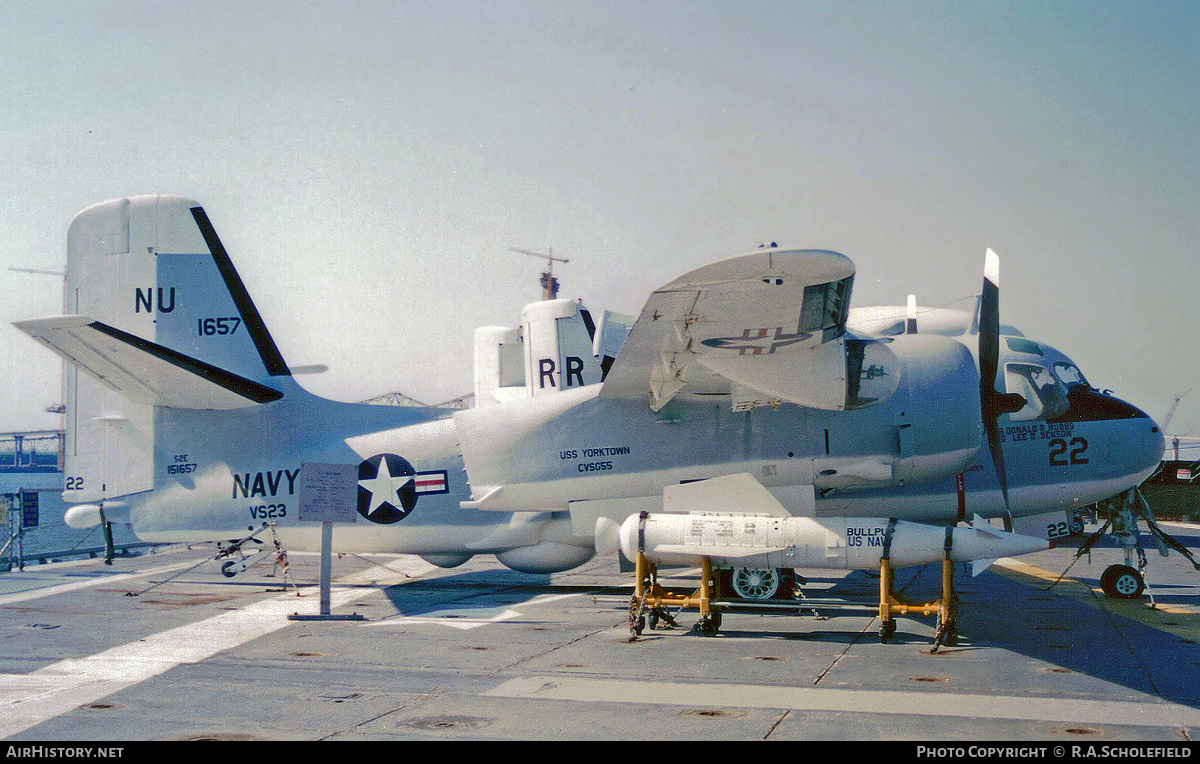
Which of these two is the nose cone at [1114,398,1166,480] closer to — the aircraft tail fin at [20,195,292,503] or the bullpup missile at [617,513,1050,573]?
the bullpup missile at [617,513,1050,573]

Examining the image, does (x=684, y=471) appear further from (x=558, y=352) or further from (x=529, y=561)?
(x=558, y=352)

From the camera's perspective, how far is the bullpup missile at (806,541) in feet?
39.7

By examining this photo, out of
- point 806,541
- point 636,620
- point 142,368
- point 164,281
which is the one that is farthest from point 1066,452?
point 164,281

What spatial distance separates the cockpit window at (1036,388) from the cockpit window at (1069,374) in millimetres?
210

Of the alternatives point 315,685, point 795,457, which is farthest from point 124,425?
point 795,457

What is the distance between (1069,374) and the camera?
49.2ft

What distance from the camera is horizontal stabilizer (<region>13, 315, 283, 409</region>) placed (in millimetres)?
13102

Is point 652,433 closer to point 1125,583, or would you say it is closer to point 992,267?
point 992,267

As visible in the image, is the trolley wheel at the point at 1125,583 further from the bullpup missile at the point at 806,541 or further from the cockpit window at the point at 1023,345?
the bullpup missile at the point at 806,541

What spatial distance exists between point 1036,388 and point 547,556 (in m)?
8.68

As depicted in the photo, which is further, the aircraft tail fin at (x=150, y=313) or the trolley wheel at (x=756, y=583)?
the aircraft tail fin at (x=150, y=313)

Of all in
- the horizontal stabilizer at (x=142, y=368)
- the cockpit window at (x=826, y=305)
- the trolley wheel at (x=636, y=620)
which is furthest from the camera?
the horizontal stabilizer at (x=142, y=368)

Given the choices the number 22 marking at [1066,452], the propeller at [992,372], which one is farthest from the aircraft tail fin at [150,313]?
the number 22 marking at [1066,452]

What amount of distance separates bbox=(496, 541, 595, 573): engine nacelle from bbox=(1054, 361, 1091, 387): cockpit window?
328 inches
